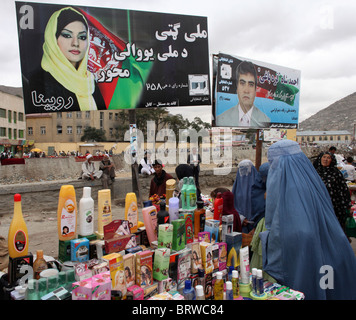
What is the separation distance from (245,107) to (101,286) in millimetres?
6786

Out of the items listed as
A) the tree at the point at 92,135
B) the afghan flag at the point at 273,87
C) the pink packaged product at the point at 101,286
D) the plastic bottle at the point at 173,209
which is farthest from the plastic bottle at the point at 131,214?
the tree at the point at 92,135

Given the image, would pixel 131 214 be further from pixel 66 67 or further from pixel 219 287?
pixel 66 67

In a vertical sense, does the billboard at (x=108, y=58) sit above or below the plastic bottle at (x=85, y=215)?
above

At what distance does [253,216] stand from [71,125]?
42543 mm

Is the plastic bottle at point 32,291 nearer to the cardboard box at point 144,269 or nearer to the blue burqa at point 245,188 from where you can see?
the cardboard box at point 144,269

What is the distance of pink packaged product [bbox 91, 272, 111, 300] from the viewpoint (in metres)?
1.28

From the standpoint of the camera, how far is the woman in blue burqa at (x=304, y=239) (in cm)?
191

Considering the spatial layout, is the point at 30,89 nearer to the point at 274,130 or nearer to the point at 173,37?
the point at 173,37

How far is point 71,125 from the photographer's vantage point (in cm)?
4147

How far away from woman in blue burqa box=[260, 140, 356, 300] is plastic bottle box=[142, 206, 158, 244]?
903 millimetres

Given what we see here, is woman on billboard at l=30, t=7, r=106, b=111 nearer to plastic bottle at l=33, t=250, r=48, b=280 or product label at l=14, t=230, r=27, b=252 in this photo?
product label at l=14, t=230, r=27, b=252

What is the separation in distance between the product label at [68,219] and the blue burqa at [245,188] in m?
2.06

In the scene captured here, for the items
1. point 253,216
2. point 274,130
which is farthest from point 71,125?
point 253,216

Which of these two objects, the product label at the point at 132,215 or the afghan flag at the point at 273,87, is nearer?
the product label at the point at 132,215
